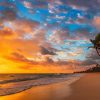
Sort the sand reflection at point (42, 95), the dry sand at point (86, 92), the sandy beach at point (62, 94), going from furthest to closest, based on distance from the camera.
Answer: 1. the sand reflection at point (42, 95)
2. the sandy beach at point (62, 94)
3. the dry sand at point (86, 92)

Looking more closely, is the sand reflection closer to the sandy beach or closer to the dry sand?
the sandy beach

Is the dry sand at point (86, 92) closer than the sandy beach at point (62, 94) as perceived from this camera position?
Yes

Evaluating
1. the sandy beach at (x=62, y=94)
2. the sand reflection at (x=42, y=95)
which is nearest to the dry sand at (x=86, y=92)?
the sandy beach at (x=62, y=94)

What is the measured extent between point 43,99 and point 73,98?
1.84m

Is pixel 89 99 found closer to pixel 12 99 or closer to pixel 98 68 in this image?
pixel 12 99

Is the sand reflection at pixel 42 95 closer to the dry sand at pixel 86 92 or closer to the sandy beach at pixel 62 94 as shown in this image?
the sandy beach at pixel 62 94

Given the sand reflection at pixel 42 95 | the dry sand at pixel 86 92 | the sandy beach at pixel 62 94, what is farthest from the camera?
the sand reflection at pixel 42 95

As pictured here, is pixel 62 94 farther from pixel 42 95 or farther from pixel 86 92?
pixel 86 92

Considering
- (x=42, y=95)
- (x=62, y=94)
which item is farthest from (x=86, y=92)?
(x=42, y=95)

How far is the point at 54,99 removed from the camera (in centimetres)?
1476

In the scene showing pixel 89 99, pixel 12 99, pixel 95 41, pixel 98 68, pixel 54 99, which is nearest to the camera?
pixel 89 99

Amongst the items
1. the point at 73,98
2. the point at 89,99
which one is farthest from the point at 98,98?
the point at 73,98

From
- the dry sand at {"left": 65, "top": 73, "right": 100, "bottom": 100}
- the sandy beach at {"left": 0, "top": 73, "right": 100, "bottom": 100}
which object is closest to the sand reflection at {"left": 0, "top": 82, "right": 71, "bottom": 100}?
the sandy beach at {"left": 0, "top": 73, "right": 100, "bottom": 100}

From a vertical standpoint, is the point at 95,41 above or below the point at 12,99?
above
